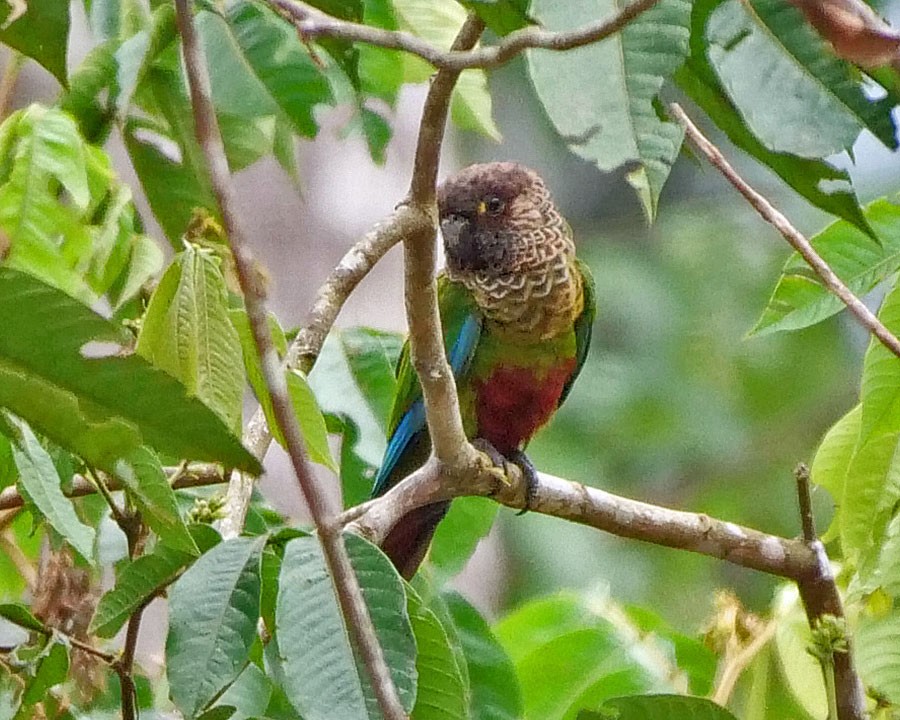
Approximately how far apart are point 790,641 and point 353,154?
2014 mm

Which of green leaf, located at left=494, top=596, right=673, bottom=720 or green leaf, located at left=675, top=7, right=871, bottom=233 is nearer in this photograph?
green leaf, located at left=675, top=7, right=871, bottom=233

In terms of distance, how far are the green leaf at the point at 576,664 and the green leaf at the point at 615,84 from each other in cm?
74

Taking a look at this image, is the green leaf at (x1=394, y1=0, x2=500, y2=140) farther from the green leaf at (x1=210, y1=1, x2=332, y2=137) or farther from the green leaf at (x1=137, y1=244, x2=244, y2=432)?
the green leaf at (x1=137, y1=244, x2=244, y2=432)

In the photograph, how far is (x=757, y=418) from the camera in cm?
438

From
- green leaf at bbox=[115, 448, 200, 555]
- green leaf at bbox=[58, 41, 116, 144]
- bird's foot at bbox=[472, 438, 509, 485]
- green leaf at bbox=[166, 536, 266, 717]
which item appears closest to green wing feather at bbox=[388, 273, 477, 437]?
bird's foot at bbox=[472, 438, 509, 485]

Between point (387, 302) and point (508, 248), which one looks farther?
point (387, 302)

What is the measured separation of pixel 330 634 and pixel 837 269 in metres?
0.66

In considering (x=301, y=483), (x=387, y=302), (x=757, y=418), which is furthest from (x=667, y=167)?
(x=757, y=418)

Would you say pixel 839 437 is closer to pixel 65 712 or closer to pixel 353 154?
pixel 65 712

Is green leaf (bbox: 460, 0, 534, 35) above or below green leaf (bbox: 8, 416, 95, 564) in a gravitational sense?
above

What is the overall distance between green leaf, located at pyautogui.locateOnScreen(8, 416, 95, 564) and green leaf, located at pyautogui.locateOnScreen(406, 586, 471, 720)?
0.25m

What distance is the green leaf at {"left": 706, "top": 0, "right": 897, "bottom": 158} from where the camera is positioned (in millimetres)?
647

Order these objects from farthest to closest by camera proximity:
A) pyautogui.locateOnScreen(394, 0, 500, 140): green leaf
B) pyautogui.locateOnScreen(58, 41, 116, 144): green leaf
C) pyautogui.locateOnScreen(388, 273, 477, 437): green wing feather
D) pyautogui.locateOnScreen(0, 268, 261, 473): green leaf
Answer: pyautogui.locateOnScreen(388, 273, 477, 437): green wing feather
pyautogui.locateOnScreen(394, 0, 500, 140): green leaf
pyautogui.locateOnScreen(58, 41, 116, 144): green leaf
pyautogui.locateOnScreen(0, 268, 261, 473): green leaf

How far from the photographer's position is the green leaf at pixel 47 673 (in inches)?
36.8
